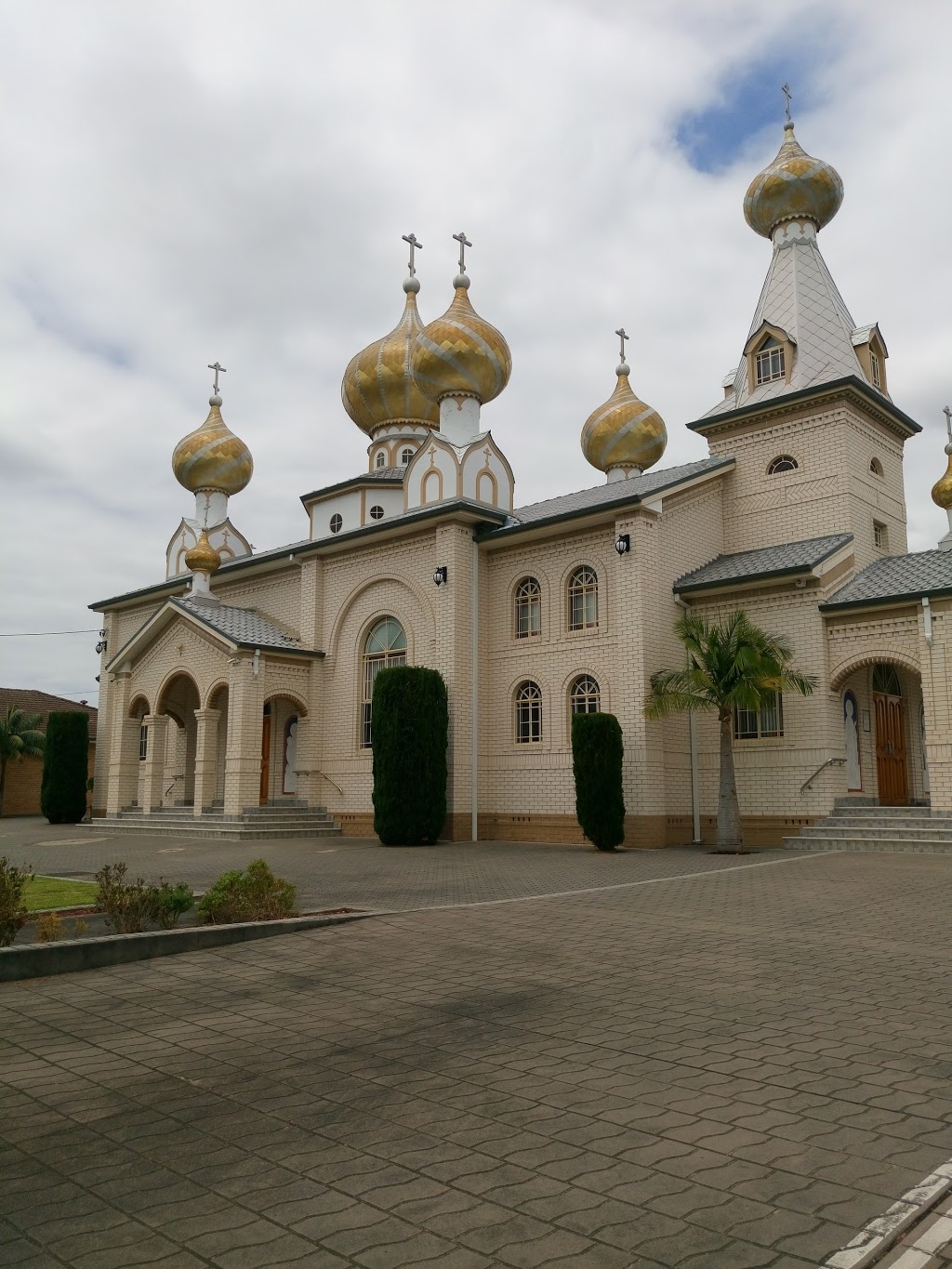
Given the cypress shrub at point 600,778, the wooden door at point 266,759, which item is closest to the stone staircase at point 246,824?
the wooden door at point 266,759

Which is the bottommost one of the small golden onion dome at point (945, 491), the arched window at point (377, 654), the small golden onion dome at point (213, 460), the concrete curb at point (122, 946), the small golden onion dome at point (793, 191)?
the concrete curb at point (122, 946)

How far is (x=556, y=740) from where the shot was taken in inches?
769

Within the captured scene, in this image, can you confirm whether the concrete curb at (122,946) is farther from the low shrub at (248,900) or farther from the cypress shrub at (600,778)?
the cypress shrub at (600,778)

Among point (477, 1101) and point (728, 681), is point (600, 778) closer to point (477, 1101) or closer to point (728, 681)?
point (728, 681)

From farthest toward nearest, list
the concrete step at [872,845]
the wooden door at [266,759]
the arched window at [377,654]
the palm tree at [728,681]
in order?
the wooden door at [266,759] → the arched window at [377,654] → the palm tree at [728,681] → the concrete step at [872,845]

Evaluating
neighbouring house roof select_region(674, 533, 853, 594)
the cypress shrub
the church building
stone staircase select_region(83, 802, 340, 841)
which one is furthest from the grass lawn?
neighbouring house roof select_region(674, 533, 853, 594)

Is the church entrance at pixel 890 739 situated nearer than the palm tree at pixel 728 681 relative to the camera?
No

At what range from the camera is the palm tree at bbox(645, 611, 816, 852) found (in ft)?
52.7

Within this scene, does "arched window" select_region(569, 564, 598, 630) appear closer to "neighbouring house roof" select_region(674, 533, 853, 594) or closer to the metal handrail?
"neighbouring house roof" select_region(674, 533, 853, 594)

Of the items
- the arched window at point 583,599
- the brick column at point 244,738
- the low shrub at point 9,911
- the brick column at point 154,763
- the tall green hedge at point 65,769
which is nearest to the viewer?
the low shrub at point 9,911

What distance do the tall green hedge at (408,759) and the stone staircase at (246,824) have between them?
9.96 ft

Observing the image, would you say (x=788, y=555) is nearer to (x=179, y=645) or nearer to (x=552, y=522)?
(x=552, y=522)

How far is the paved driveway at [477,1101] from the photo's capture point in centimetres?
316

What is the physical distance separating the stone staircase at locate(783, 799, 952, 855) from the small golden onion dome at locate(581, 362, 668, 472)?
1124cm
